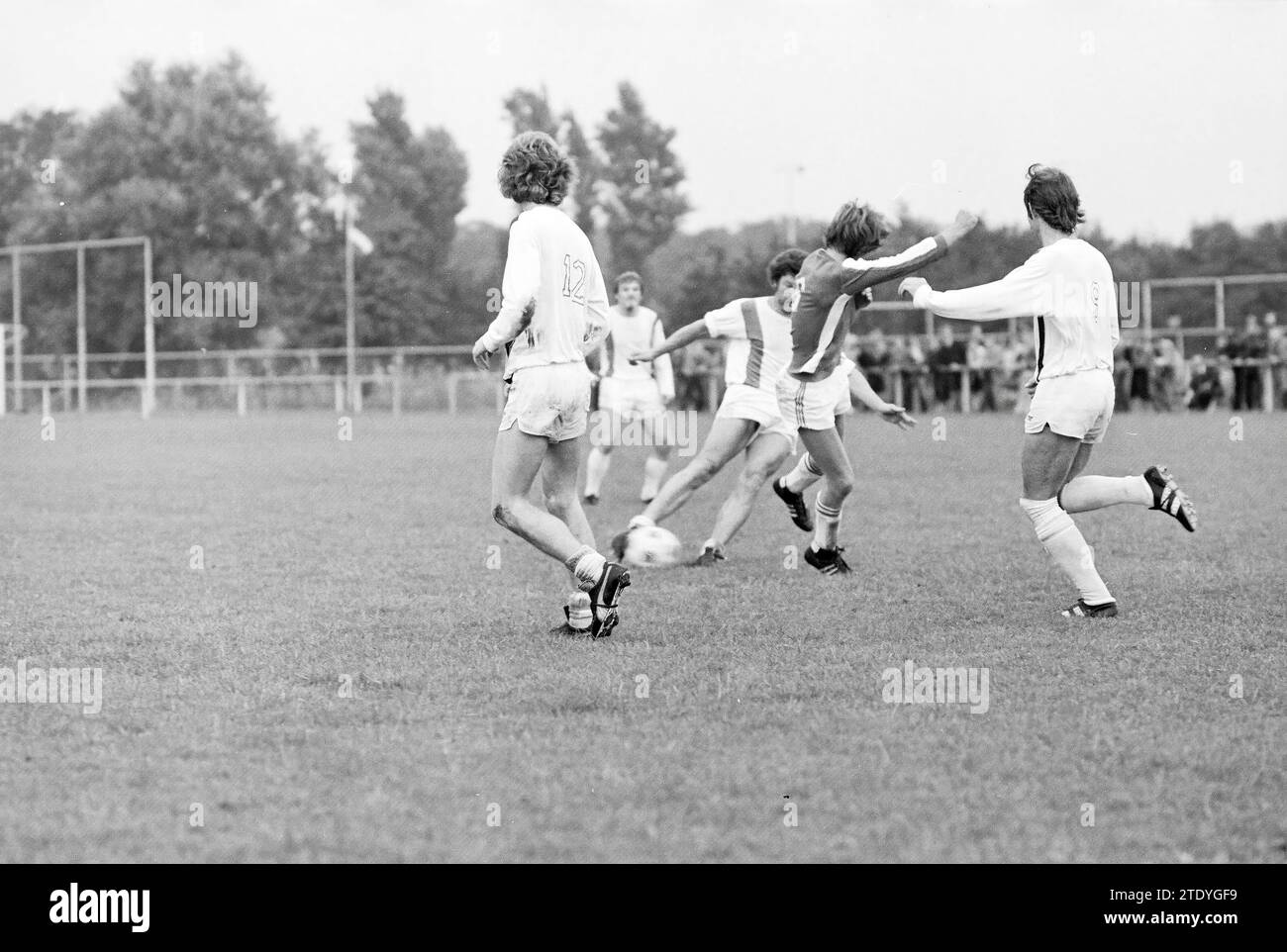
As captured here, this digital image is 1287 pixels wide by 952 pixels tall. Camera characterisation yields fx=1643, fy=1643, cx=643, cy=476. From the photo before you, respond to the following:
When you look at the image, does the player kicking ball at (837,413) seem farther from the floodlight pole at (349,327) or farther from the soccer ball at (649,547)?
the floodlight pole at (349,327)

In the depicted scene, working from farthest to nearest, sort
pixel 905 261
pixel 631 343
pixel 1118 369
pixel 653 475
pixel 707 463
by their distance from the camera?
pixel 1118 369, pixel 631 343, pixel 653 475, pixel 707 463, pixel 905 261

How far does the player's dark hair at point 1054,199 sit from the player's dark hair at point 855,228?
1364mm

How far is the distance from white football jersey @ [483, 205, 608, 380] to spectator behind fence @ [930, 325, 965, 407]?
30.4m

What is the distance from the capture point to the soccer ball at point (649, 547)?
979cm

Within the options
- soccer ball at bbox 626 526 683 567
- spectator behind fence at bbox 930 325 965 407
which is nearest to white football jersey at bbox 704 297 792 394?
soccer ball at bbox 626 526 683 567

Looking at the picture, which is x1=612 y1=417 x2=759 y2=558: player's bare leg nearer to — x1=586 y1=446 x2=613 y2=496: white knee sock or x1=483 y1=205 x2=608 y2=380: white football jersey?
x1=483 y1=205 x2=608 y2=380: white football jersey

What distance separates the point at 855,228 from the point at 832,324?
0.54 metres

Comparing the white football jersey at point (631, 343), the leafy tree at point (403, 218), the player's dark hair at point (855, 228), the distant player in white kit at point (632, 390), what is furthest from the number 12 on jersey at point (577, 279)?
the leafy tree at point (403, 218)

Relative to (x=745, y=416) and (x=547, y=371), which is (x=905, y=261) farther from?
(x=745, y=416)

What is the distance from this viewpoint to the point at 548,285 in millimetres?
7195

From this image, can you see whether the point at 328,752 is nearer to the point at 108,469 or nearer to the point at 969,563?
the point at 969,563

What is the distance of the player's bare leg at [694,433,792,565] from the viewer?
10.2 meters

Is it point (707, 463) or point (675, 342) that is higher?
point (675, 342)

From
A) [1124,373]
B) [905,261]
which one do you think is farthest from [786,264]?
[1124,373]
